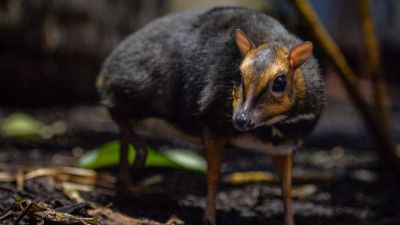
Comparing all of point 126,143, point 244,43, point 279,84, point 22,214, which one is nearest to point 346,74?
point 126,143

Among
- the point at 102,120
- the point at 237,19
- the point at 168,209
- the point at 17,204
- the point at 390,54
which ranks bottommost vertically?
the point at 390,54

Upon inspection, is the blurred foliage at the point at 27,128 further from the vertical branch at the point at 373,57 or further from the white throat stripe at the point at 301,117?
the white throat stripe at the point at 301,117

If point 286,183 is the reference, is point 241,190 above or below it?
below

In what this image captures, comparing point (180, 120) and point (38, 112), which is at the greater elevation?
point (180, 120)

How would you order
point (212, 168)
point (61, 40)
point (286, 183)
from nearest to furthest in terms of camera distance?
1. point (212, 168)
2. point (286, 183)
3. point (61, 40)

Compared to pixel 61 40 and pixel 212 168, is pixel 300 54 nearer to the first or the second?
pixel 212 168

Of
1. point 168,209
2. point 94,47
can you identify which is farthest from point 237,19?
point 94,47

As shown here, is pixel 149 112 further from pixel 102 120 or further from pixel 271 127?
pixel 102 120
